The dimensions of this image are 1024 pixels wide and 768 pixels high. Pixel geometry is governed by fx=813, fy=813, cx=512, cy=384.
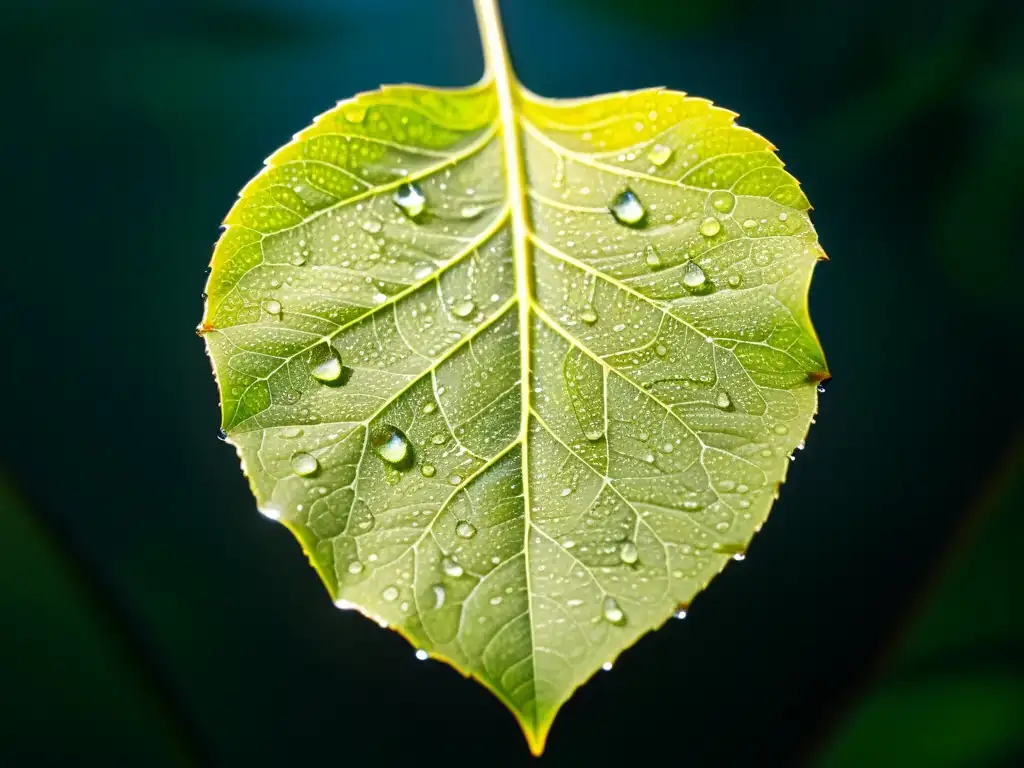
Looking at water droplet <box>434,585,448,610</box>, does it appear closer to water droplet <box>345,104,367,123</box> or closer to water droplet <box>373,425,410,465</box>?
water droplet <box>373,425,410,465</box>

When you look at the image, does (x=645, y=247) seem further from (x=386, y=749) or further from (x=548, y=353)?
(x=386, y=749)

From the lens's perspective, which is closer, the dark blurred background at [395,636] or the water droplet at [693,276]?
the water droplet at [693,276]

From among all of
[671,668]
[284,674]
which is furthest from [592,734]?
[284,674]

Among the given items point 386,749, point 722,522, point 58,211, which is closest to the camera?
point 722,522

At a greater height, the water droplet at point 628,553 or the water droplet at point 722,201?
the water droplet at point 722,201

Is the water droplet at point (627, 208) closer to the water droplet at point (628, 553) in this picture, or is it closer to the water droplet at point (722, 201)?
the water droplet at point (722, 201)

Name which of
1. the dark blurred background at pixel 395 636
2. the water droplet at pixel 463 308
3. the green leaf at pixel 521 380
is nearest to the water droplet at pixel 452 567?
the green leaf at pixel 521 380
